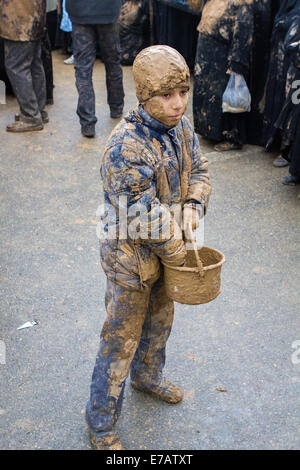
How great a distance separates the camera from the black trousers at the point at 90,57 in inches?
242

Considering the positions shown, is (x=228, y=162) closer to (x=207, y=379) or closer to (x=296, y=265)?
(x=296, y=265)

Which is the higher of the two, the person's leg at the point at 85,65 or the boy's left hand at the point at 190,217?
the boy's left hand at the point at 190,217

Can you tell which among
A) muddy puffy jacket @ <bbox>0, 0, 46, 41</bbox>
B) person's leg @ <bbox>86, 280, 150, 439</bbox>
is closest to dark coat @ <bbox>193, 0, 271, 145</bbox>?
muddy puffy jacket @ <bbox>0, 0, 46, 41</bbox>

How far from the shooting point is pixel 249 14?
17.8 ft

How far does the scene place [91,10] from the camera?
19.5 ft

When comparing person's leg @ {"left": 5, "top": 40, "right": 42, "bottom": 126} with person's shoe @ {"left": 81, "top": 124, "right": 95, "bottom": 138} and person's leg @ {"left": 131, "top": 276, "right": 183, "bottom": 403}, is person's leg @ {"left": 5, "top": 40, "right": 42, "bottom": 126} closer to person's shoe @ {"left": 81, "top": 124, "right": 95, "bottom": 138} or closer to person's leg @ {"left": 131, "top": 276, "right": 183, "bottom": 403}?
person's shoe @ {"left": 81, "top": 124, "right": 95, "bottom": 138}

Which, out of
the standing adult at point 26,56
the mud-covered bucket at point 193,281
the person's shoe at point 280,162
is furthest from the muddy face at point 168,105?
the standing adult at point 26,56

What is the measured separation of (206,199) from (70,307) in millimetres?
1654

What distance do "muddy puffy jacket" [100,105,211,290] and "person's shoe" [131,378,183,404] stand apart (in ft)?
2.89

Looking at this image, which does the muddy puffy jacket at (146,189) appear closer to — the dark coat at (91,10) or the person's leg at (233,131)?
the person's leg at (233,131)

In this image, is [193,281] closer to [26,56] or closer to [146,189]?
[146,189]

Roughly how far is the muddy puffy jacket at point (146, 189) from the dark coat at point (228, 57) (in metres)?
3.35

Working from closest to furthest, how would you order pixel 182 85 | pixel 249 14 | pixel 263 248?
pixel 182 85 → pixel 263 248 → pixel 249 14
